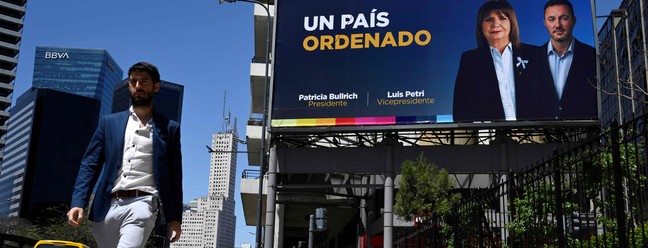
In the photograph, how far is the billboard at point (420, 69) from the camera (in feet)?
77.4

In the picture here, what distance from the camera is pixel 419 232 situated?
13.0 metres

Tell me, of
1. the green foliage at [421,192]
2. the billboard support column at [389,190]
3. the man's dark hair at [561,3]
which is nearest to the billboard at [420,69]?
the man's dark hair at [561,3]

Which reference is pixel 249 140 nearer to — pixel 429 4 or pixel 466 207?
pixel 429 4

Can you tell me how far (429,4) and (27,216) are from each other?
4660 inches

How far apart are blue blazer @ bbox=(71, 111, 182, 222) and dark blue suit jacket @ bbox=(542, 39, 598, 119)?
812 inches

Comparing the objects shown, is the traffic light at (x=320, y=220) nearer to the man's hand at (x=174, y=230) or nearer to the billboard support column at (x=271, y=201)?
the billboard support column at (x=271, y=201)

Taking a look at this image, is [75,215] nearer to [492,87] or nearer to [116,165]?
[116,165]

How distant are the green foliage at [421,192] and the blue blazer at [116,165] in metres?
16.0

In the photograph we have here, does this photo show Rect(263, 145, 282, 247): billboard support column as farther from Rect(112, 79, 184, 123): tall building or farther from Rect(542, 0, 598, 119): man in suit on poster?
Rect(112, 79, 184, 123): tall building

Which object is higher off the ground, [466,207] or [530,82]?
[530,82]

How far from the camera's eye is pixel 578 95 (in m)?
23.5

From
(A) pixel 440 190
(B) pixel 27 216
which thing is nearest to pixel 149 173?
(A) pixel 440 190

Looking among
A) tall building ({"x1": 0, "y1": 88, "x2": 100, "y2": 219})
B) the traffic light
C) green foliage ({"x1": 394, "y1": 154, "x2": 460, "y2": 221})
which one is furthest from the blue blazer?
tall building ({"x1": 0, "y1": 88, "x2": 100, "y2": 219})

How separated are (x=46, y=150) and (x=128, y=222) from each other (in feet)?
447
